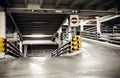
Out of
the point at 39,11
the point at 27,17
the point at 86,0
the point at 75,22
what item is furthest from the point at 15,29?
the point at 86,0

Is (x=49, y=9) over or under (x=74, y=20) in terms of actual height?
over

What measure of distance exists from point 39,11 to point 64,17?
6.29 feet

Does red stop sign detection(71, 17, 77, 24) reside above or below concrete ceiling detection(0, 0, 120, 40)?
below

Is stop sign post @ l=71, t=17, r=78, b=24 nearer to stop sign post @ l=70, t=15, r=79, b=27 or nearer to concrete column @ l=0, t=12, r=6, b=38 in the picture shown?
stop sign post @ l=70, t=15, r=79, b=27

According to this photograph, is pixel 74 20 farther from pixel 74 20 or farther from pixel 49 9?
pixel 49 9

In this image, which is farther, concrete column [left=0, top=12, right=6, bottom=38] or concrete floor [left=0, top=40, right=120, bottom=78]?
concrete column [left=0, top=12, right=6, bottom=38]

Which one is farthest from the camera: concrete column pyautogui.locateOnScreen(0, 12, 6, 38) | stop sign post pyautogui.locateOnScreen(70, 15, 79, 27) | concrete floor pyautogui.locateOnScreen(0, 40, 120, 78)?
stop sign post pyautogui.locateOnScreen(70, 15, 79, 27)

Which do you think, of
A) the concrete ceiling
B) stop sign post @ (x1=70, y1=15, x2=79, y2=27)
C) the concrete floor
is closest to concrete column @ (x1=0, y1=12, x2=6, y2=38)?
the concrete ceiling

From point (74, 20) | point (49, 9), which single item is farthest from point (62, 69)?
point (74, 20)

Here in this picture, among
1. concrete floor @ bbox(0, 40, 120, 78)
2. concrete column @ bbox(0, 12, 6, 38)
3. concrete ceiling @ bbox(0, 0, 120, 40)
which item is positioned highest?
concrete ceiling @ bbox(0, 0, 120, 40)

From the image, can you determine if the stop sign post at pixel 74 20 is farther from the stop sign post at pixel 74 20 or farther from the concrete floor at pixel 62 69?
the concrete floor at pixel 62 69

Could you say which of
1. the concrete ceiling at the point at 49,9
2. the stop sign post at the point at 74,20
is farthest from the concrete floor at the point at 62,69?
the stop sign post at the point at 74,20

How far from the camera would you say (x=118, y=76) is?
3.65 metres

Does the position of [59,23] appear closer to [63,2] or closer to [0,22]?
[63,2]
